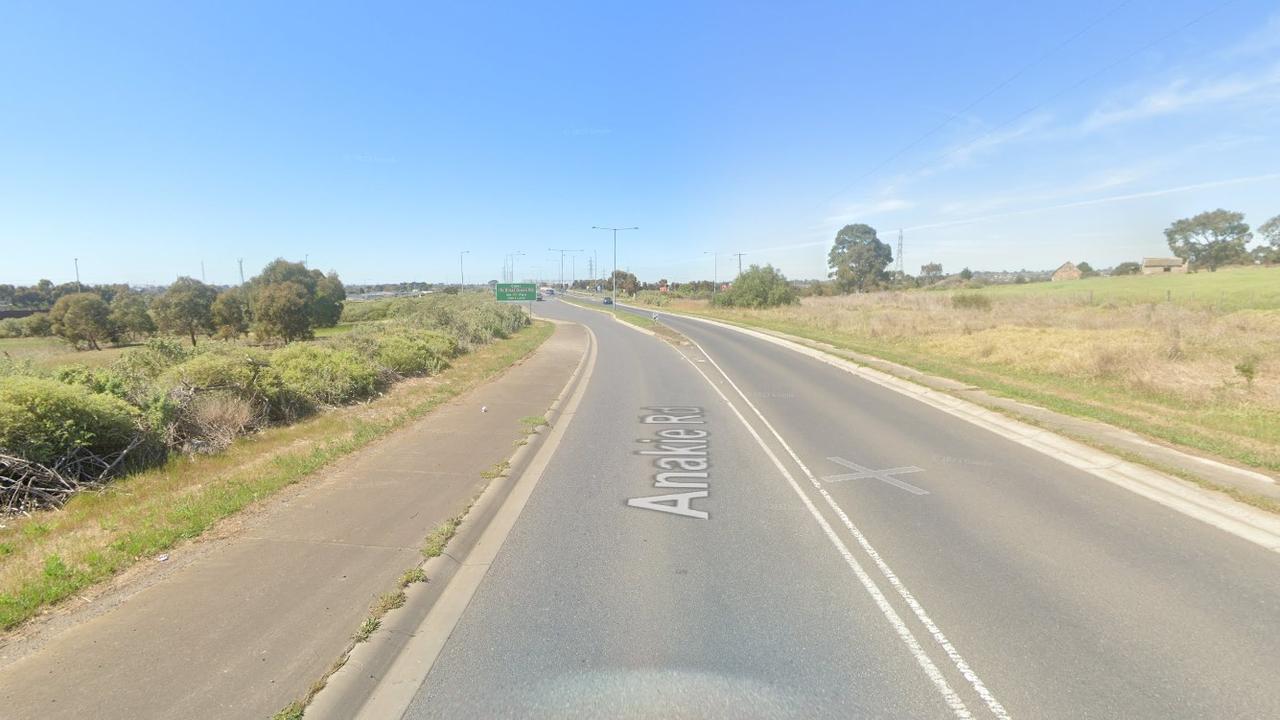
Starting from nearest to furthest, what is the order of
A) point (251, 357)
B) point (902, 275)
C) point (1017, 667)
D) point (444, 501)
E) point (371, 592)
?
point (1017, 667)
point (371, 592)
point (444, 501)
point (251, 357)
point (902, 275)

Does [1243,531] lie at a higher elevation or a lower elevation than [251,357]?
lower

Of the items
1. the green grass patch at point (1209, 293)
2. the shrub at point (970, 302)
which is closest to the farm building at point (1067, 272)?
the green grass patch at point (1209, 293)

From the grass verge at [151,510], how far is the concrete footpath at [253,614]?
0.40 meters

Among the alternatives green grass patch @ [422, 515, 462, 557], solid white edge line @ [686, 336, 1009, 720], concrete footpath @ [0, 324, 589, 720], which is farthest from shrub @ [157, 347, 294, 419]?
solid white edge line @ [686, 336, 1009, 720]

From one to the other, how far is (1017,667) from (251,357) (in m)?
11.6

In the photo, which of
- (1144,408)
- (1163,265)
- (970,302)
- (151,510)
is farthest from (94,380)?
(1163,265)

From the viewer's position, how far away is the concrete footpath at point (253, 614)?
3.10 meters

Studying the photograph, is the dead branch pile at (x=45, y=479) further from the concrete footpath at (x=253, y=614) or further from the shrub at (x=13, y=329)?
the shrub at (x=13, y=329)

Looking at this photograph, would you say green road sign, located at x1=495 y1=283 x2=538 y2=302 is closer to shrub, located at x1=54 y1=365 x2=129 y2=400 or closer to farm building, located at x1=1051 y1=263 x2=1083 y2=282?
shrub, located at x1=54 y1=365 x2=129 y2=400

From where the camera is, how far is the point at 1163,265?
311ft

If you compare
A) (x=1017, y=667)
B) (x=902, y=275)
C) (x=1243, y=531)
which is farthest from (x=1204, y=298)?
(x=902, y=275)

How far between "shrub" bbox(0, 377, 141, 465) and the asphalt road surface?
5.11 m

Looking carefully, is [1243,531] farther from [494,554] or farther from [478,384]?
[478,384]

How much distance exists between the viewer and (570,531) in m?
5.74
